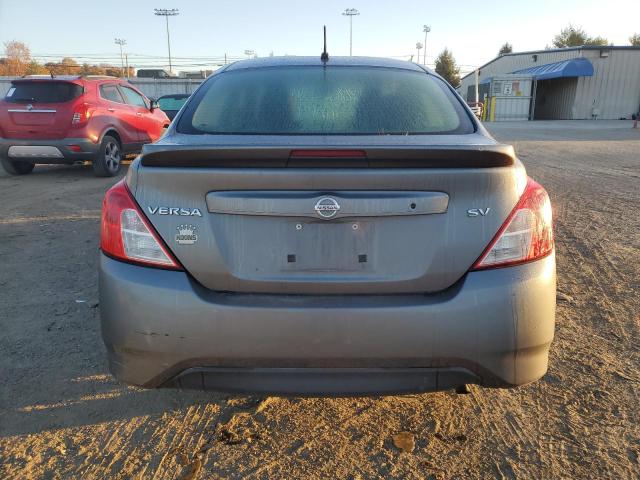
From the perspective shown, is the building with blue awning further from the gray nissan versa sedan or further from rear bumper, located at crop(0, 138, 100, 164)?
the gray nissan versa sedan

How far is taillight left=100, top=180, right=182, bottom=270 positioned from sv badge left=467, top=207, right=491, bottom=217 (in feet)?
3.60

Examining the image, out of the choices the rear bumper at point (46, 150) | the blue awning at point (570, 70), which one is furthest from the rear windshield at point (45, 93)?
the blue awning at point (570, 70)

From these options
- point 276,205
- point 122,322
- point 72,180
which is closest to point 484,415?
point 276,205

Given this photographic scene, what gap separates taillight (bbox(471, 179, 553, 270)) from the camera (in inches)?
72.0

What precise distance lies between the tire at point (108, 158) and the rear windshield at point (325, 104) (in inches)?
272

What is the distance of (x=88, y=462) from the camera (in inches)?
80.5

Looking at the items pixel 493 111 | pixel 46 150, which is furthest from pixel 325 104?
pixel 493 111

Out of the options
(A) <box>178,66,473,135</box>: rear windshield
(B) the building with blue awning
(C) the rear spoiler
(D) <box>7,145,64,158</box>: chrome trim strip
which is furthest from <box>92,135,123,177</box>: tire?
(B) the building with blue awning

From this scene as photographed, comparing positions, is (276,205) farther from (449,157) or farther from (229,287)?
(449,157)

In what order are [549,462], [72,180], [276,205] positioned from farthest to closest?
[72,180] < [549,462] < [276,205]

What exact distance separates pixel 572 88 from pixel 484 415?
39.9 m

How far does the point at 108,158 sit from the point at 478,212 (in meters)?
8.74

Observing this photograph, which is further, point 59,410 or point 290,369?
point 59,410

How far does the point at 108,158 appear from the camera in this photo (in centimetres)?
914
